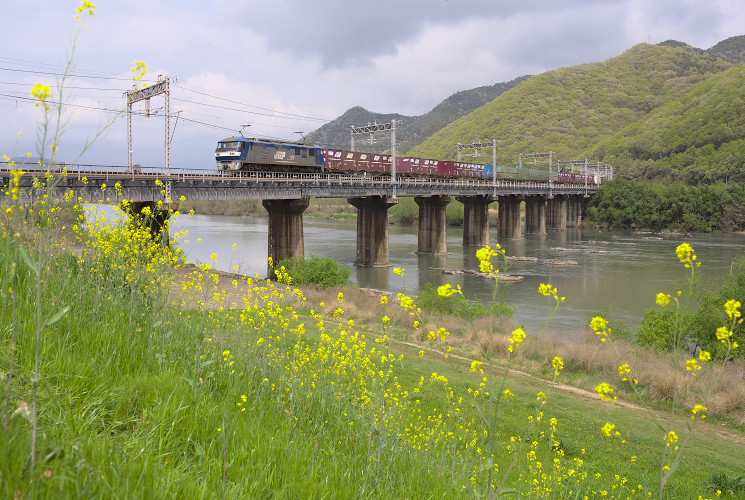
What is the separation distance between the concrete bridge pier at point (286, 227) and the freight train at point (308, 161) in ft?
10.5

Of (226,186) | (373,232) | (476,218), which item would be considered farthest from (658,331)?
(476,218)

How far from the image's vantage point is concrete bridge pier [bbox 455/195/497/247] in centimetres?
7556

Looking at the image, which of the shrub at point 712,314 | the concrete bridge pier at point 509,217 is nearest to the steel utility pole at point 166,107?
the shrub at point 712,314

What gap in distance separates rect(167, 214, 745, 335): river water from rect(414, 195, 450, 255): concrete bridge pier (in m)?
1.78

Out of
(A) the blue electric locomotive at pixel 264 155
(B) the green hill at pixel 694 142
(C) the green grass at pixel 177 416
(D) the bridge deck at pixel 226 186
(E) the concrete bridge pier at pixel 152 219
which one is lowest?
(C) the green grass at pixel 177 416

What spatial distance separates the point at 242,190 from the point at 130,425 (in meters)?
35.6

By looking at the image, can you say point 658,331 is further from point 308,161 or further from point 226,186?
point 308,161

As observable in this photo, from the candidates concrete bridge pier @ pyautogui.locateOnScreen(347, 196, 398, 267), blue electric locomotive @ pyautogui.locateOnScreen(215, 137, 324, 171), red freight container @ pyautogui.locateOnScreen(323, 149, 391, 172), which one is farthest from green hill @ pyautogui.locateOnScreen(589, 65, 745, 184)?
blue electric locomotive @ pyautogui.locateOnScreen(215, 137, 324, 171)

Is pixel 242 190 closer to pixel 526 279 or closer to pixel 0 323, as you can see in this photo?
pixel 526 279

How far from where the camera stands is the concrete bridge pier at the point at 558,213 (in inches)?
4080

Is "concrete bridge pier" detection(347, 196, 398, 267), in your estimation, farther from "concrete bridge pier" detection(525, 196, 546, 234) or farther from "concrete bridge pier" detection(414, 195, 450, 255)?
"concrete bridge pier" detection(525, 196, 546, 234)

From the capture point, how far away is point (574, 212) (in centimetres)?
11112

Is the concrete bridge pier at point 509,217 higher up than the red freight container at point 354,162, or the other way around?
the red freight container at point 354,162

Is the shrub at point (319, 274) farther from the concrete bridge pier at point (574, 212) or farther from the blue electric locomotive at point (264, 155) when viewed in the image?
the concrete bridge pier at point (574, 212)
